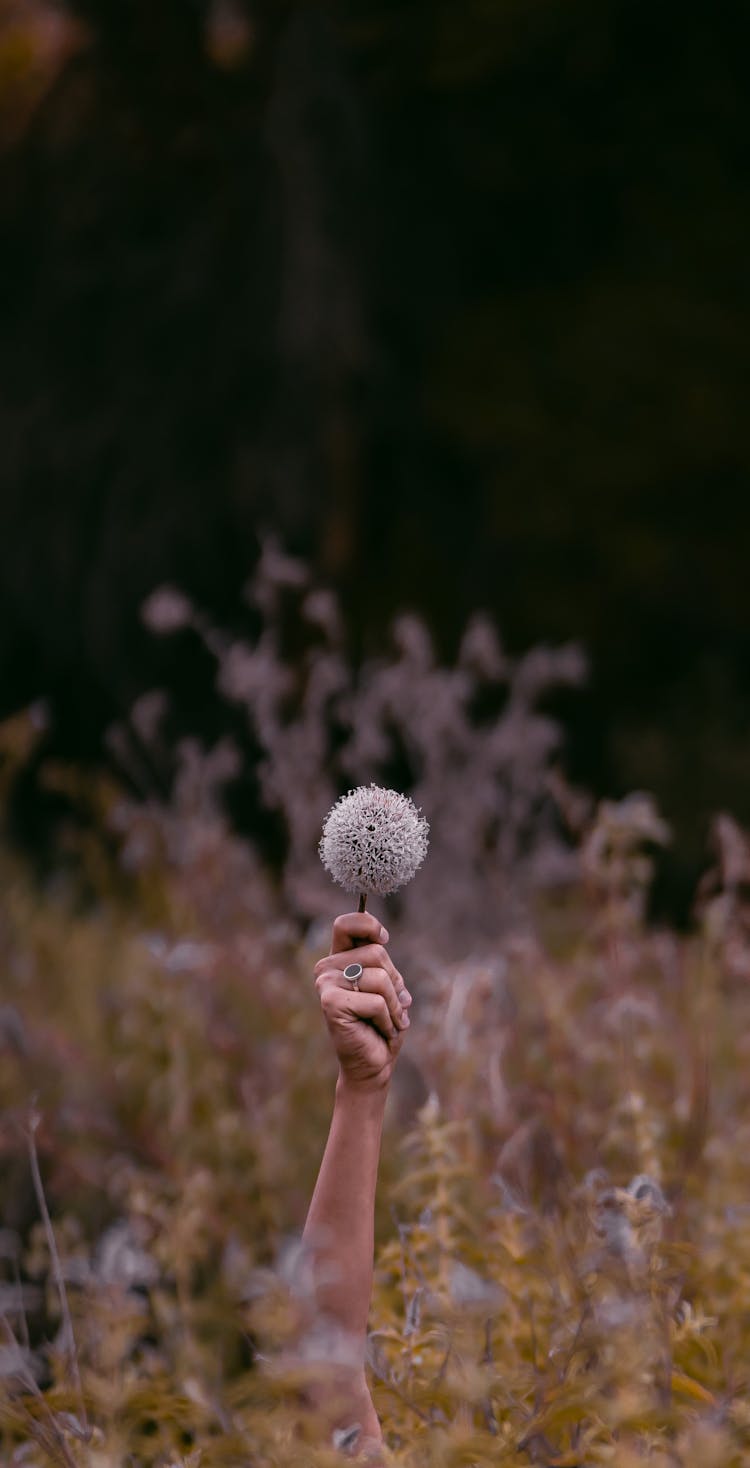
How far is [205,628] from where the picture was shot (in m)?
5.72

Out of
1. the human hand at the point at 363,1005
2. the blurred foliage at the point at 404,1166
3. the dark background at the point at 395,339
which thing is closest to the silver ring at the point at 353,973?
the human hand at the point at 363,1005

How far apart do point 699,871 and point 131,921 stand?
7.33ft

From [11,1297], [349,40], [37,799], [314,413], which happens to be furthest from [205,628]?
[11,1297]

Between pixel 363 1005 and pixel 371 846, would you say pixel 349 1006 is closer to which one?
pixel 363 1005

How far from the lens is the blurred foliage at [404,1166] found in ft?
4.41

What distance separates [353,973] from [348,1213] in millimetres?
214

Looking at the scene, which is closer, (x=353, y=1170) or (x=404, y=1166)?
(x=353, y=1170)

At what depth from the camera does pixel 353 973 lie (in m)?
1.40

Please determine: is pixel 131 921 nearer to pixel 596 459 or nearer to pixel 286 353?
pixel 286 353

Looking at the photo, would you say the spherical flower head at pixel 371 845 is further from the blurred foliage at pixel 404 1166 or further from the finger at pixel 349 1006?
the blurred foliage at pixel 404 1166

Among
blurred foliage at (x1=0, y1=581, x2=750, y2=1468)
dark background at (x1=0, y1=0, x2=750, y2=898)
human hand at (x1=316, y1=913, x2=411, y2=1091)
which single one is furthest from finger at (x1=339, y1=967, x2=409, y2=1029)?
dark background at (x1=0, y1=0, x2=750, y2=898)

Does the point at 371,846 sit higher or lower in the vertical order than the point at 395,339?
lower

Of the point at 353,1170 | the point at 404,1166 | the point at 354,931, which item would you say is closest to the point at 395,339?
the point at 404,1166

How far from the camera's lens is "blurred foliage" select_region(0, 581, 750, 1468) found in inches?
52.9
